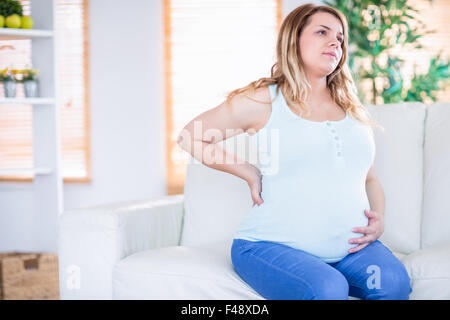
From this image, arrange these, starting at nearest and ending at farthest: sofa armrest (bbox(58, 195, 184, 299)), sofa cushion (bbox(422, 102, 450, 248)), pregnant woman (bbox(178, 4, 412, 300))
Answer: pregnant woman (bbox(178, 4, 412, 300))
sofa armrest (bbox(58, 195, 184, 299))
sofa cushion (bbox(422, 102, 450, 248))

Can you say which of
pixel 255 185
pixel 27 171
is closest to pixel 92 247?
pixel 255 185

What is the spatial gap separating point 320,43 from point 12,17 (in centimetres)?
242

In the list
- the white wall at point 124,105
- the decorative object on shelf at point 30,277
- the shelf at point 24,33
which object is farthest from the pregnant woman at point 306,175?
the white wall at point 124,105

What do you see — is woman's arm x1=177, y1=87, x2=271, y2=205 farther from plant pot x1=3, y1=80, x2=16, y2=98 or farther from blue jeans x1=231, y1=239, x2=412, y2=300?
plant pot x1=3, y1=80, x2=16, y2=98

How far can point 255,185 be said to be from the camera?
151 centimetres

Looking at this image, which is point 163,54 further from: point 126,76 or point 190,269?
point 190,269

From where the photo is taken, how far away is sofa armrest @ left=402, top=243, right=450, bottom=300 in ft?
4.67

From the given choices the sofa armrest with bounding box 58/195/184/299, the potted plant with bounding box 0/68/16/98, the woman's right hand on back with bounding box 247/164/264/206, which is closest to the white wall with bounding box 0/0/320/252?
the potted plant with bounding box 0/68/16/98

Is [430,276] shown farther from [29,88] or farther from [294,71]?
[29,88]

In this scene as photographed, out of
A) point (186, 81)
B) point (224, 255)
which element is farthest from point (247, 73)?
point (224, 255)

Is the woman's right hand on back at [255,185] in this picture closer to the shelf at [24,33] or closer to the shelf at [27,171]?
the shelf at [27,171]

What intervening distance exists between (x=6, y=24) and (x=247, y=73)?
6.05ft

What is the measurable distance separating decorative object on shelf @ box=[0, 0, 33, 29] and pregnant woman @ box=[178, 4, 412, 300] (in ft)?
7.21

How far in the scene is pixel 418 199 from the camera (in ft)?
6.07
